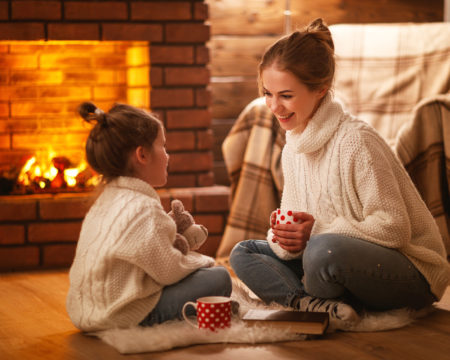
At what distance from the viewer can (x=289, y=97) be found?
189cm

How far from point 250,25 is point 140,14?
78 centimetres

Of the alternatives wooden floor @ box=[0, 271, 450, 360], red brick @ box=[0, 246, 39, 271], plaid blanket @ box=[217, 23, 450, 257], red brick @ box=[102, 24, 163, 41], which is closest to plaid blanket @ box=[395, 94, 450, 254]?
plaid blanket @ box=[217, 23, 450, 257]

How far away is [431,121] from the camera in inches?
106

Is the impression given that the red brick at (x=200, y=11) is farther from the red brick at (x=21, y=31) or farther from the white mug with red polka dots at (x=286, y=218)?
the white mug with red polka dots at (x=286, y=218)

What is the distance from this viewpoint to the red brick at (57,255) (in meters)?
2.90

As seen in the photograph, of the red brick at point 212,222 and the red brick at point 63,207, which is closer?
the red brick at point 63,207

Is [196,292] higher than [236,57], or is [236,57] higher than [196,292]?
[236,57]

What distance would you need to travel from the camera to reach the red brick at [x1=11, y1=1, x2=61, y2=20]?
2883 mm

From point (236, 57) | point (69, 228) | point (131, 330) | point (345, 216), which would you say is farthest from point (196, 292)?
point (236, 57)

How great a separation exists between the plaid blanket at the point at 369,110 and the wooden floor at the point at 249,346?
0.97 meters

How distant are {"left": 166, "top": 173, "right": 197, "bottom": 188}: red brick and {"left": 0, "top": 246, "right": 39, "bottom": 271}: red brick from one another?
62cm

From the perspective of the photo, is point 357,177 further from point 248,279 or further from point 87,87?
point 87,87

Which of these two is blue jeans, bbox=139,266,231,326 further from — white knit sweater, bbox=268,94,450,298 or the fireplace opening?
the fireplace opening

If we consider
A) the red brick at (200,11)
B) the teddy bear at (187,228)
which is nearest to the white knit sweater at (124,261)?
the teddy bear at (187,228)
